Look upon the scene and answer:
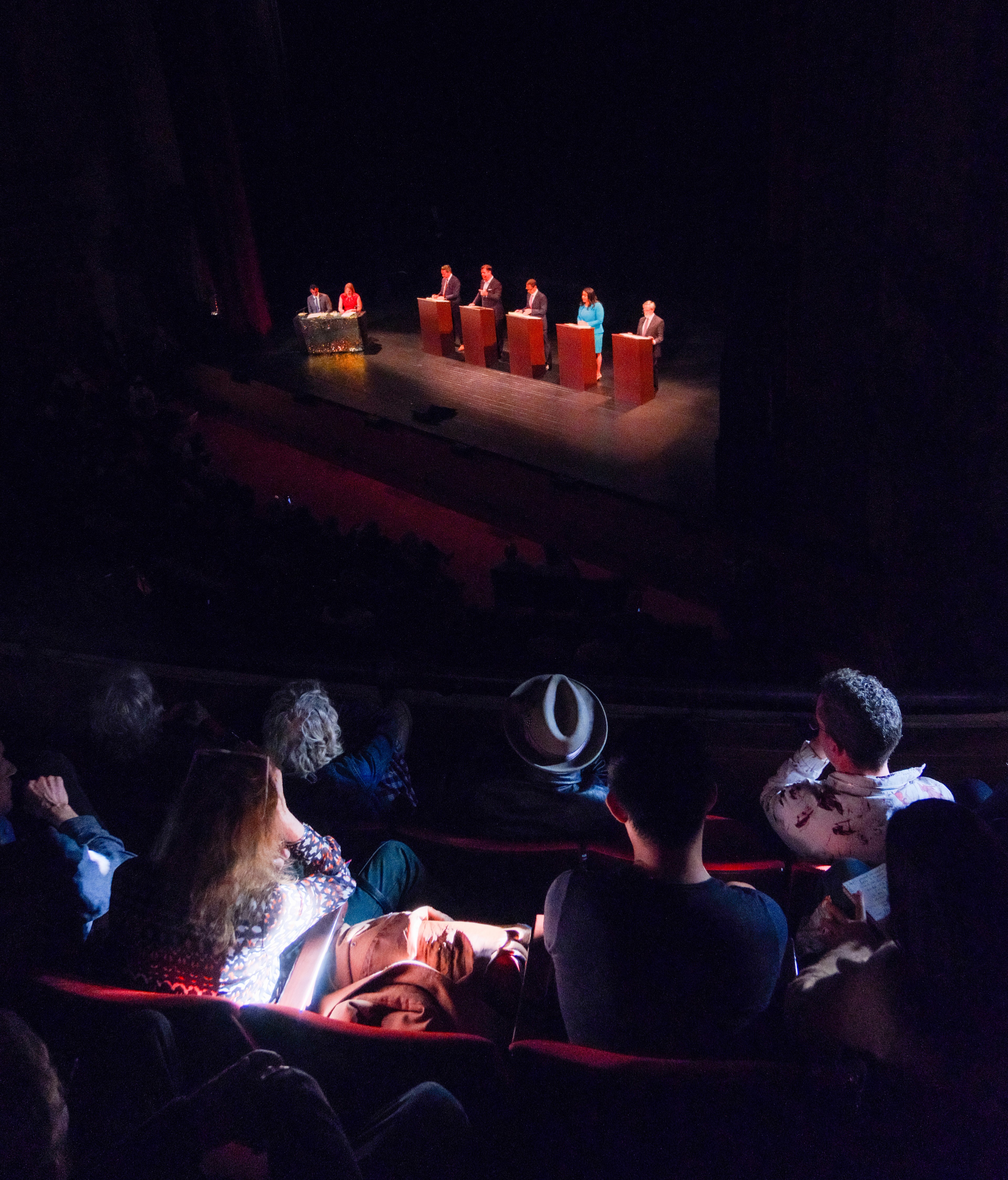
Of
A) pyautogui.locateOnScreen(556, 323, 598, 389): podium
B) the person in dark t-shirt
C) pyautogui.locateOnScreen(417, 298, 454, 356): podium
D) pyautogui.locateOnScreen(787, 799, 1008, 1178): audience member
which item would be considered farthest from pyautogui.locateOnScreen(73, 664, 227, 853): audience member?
pyautogui.locateOnScreen(417, 298, 454, 356): podium

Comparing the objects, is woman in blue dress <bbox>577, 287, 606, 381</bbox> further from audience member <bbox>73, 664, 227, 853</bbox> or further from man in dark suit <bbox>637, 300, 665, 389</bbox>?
audience member <bbox>73, 664, 227, 853</bbox>

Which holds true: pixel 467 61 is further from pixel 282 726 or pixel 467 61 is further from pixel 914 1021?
pixel 914 1021

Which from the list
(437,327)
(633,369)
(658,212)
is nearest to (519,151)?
(658,212)

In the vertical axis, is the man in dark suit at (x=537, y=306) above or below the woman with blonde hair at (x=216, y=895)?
below

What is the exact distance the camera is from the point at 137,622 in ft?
10.9

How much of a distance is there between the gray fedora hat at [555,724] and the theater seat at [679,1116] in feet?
2.30

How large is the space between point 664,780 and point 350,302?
7637 mm

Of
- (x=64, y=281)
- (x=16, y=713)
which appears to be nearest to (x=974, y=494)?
(x=16, y=713)

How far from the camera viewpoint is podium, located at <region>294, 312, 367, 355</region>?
7961 millimetres

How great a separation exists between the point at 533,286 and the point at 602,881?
20.6 ft

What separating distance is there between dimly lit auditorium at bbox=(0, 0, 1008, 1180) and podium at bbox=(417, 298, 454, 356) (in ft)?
0.14

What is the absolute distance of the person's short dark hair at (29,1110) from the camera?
113 cm

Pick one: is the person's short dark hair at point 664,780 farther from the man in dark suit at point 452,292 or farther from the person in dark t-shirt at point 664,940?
the man in dark suit at point 452,292

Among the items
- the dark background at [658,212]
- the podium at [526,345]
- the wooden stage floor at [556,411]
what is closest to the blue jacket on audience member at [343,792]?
the dark background at [658,212]
